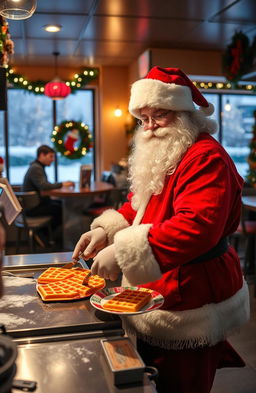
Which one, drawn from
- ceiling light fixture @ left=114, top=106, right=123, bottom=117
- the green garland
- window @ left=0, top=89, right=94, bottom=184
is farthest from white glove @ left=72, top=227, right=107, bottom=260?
window @ left=0, top=89, right=94, bottom=184

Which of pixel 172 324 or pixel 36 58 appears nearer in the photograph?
pixel 172 324

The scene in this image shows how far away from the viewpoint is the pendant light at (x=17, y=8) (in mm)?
2107

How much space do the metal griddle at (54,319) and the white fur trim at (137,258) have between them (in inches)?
6.3

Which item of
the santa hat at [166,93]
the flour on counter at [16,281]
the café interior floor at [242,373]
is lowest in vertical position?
the café interior floor at [242,373]

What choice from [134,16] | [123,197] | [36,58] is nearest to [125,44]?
[134,16]

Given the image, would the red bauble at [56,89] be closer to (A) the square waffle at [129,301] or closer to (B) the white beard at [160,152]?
(B) the white beard at [160,152]

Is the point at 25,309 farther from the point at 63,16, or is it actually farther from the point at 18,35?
the point at 18,35

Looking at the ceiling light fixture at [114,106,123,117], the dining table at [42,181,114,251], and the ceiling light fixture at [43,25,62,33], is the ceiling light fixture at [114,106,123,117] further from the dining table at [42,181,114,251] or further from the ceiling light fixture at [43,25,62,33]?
the dining table at [42,181,114,251]

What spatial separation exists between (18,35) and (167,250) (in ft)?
18.3

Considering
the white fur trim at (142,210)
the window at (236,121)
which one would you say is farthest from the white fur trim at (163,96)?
the window at (236,121)

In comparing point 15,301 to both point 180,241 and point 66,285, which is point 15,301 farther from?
point 180,241

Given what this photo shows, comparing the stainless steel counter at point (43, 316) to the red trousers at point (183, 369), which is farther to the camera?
the red trousers at point (183, 369)

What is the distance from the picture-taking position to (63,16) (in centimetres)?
521

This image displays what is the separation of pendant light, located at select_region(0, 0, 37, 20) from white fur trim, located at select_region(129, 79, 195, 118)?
0.90 m
